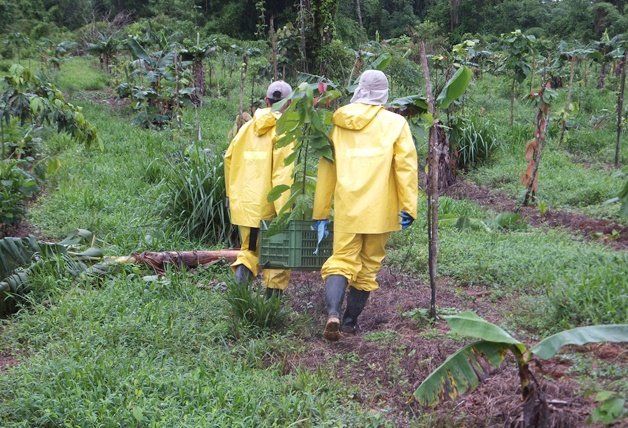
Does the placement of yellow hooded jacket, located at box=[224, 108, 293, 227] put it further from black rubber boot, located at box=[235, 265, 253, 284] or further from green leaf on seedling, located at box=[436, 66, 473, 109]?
green leaf on seedling, located at box=[436, 66, 473, 109]

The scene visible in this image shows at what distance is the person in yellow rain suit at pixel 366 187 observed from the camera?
494 cm

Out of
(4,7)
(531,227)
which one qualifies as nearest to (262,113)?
(531,227)

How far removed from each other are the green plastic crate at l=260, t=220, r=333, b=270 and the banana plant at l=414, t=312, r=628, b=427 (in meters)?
1.70

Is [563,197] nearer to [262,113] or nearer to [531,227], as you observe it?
[531,227]

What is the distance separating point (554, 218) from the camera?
8758mm

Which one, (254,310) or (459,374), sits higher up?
(459,374)

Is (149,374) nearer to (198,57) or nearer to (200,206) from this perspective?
(200,206)

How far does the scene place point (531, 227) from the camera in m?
8.28

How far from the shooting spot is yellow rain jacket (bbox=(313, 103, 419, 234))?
194 inches

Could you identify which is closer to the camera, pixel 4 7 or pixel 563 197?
pixel 563 197

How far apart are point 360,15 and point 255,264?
84.0ft

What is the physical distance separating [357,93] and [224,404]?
241cm

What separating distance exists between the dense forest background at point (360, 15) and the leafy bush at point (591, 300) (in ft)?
49.7

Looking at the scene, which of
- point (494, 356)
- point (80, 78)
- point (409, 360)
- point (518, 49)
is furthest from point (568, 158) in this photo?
point (80, 78)
